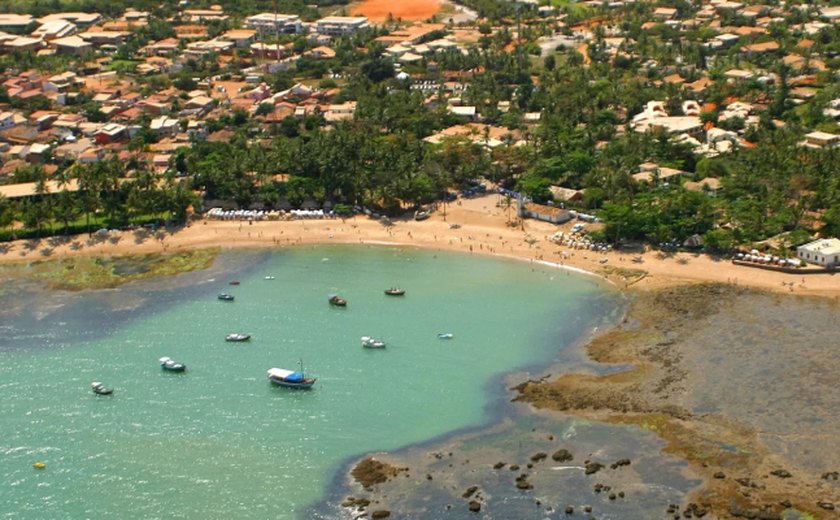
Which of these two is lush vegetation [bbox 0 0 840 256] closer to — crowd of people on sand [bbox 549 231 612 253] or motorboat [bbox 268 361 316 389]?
crowd of people on sand [bbox 549 231 612 253]

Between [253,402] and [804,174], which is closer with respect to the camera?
[253,402]

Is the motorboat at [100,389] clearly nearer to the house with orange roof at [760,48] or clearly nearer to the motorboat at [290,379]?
the motorboat at [290,379]

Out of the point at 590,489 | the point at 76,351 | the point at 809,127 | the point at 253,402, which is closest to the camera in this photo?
the point at 590,489

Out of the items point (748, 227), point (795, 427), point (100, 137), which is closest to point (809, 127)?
point (748, 227)

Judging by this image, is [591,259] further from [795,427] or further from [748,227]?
[795,427]

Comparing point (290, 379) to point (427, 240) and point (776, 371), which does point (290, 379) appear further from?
point (776, 371)

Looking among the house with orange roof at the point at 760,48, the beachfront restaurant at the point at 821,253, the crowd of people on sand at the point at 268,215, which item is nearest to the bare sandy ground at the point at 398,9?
the house with orange roof at the point at 760,48
